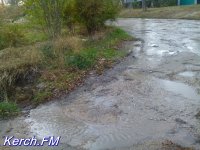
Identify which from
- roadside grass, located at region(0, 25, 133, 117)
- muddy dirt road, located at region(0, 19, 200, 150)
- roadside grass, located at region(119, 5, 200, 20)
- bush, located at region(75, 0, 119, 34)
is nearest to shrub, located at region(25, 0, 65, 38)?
roadside grass, located at region(0, 25, 133, 117)

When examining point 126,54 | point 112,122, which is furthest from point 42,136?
point 126,54

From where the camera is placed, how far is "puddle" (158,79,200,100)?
334 inches

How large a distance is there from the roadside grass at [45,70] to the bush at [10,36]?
6.87ft

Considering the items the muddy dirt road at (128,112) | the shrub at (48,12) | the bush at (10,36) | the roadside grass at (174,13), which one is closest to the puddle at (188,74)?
the muddy dirt road at (128,112)

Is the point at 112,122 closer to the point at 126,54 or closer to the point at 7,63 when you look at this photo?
the point at 7,63

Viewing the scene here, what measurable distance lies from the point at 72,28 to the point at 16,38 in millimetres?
3970

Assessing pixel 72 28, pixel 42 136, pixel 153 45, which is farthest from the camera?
pixel 72 28

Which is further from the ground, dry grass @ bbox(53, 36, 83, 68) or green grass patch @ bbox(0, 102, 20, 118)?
dry grass @ bbox(53, 36, 83, 68)

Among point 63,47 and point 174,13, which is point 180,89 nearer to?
point 63,47

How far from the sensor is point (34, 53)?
11180mm

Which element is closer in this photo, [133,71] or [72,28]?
[133,71]

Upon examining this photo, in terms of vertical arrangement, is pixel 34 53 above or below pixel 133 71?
above

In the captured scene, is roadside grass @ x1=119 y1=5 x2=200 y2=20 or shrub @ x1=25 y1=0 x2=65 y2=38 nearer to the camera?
shrub @ x1=25 y1=0 x2=65 y2=38

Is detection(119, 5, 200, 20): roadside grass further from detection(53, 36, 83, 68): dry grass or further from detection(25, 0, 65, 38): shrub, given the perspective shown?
detection(53, 36, 83, 68): dry grass
